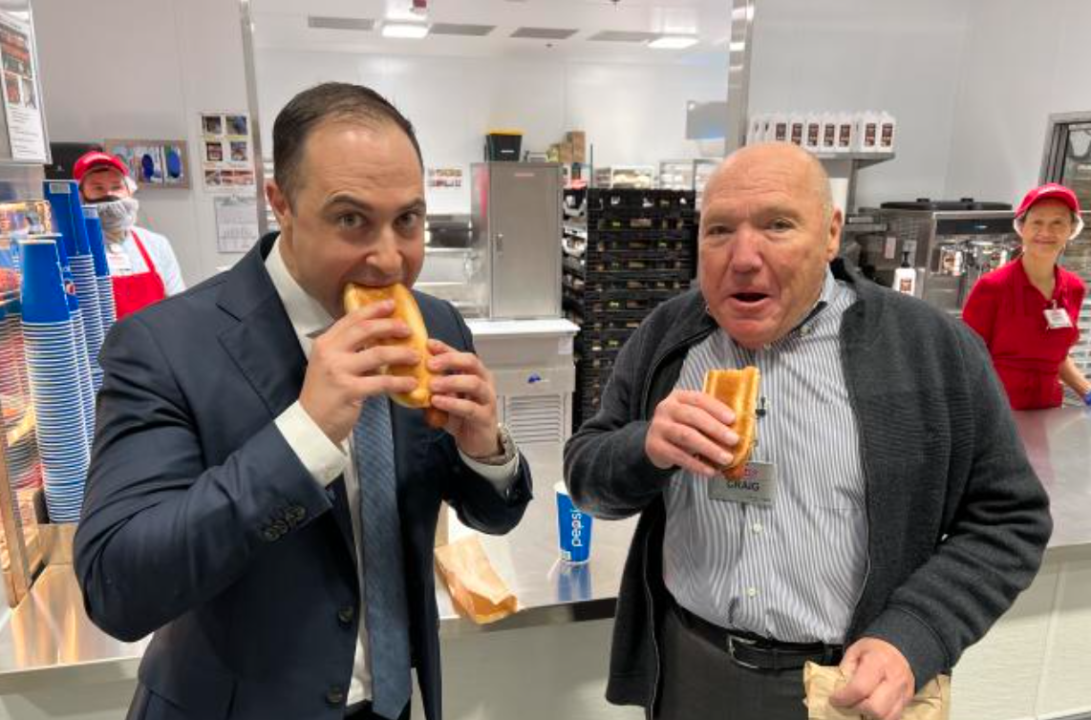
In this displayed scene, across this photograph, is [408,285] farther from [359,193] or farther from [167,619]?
[167,619]

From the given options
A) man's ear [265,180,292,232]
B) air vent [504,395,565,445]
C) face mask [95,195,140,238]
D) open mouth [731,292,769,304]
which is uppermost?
man's ear [265,180,292,232]

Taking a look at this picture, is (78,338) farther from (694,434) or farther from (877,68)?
(877,68)

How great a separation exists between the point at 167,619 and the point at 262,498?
0.21 metres

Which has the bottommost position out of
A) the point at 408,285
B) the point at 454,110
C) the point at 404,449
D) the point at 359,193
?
the point at 404,449

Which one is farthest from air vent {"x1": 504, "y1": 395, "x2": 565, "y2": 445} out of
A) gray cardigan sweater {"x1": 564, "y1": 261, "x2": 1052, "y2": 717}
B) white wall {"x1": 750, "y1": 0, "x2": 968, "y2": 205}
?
gray cardigan sweater {"x1": 564, "y1": 261, "x2": 1052, "y2": 717}

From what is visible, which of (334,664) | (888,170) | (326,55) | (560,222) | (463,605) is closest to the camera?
(334,664)

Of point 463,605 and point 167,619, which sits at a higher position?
point 167,619

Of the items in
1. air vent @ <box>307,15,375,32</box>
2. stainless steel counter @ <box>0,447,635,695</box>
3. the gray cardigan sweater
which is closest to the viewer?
the gray cardigan sweater

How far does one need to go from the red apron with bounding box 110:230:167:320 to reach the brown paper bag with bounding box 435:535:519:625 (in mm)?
2560

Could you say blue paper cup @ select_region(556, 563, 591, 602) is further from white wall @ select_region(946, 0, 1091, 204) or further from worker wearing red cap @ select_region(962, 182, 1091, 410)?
white wall @ select_region(946, 0, 1091, 204)

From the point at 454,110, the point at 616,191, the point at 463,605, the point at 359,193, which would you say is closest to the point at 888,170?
the point at 616,191

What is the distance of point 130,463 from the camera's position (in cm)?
94

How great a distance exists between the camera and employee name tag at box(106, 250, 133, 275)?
3.71 metres

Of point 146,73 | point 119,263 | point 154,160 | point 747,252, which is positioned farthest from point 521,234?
point 747,252
